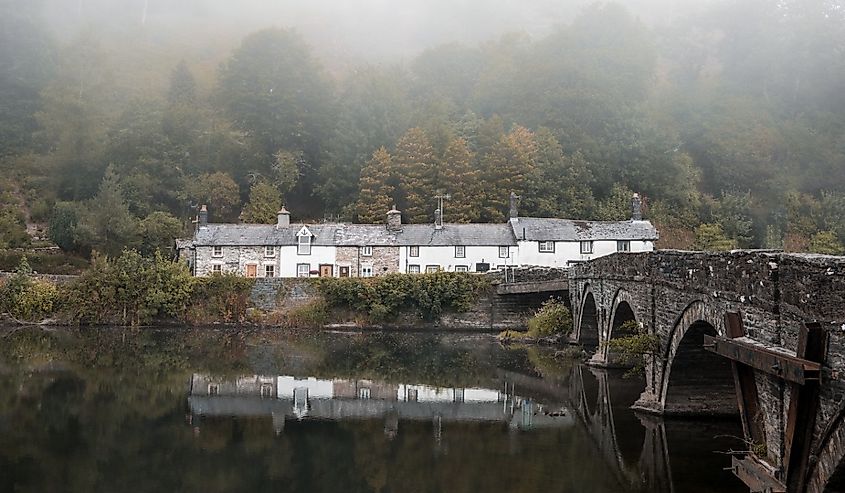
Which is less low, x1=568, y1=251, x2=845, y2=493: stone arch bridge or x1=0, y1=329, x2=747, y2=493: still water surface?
x1=568, y1=251, x2=845, y2=493: stone arch bridge

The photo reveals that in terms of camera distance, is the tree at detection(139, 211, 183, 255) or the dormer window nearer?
the dormer window

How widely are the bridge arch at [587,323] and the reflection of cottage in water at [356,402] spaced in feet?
25.1

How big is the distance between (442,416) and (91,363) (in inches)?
583

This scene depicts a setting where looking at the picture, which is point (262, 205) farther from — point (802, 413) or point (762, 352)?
point (802, 413)

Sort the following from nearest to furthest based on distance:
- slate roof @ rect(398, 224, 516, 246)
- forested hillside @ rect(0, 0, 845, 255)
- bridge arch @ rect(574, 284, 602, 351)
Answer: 1. bridge arch @ rect(574, 284, 602, 351)
2. slate roof @ rect(398, 224, 516, 246)
3. forested hillside @ rect(0, 0, 845, 255)

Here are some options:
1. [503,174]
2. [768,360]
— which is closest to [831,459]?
[768,360]

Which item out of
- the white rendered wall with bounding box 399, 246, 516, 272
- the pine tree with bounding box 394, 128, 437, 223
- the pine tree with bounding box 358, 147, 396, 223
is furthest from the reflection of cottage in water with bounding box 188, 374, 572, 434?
the pine tree with bounding box 394, 128, 437, 223

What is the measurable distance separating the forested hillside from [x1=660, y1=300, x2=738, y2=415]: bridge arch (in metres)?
32.7

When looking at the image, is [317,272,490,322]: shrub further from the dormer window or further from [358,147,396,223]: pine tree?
[358,147,396,223]: pine tree

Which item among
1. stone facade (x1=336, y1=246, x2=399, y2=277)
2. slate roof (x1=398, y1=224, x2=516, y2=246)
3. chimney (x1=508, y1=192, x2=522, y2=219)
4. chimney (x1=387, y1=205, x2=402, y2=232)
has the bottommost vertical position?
stone facade (x1=336, y1=246, x2=399, y2=277)

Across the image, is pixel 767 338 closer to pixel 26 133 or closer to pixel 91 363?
pixel 91 363

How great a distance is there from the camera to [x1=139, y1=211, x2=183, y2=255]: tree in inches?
1944

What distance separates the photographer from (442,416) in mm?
18922

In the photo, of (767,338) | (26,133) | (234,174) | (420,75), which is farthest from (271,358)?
(26,133)
